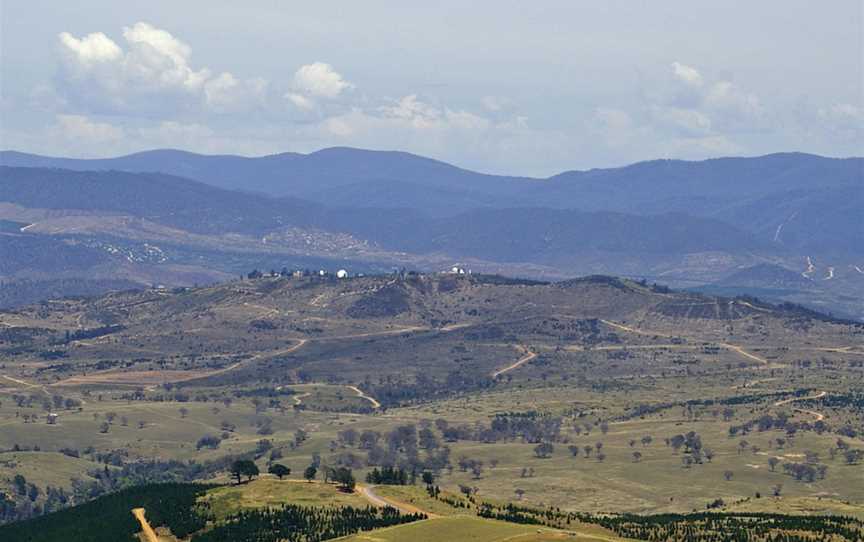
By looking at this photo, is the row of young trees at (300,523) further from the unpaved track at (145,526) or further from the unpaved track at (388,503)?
the unpaved track at (145,526)

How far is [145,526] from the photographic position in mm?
180125

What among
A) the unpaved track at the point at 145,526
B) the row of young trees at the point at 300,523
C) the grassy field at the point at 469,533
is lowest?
the unpaved track at the point at 145,526

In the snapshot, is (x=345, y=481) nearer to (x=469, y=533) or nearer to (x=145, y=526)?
(x=145, y=526)

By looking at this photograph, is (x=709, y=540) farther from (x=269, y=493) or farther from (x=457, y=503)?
A: (x=269, y=493)

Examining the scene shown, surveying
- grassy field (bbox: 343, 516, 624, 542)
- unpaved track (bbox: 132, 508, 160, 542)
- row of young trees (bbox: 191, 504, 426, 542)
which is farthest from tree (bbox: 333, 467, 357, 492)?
grassy field (bbox: 343, 516, 624, 542)

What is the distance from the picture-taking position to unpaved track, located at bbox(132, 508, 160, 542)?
569ft

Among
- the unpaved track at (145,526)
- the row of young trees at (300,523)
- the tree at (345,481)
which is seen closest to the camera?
the row of young trees at (300,523)

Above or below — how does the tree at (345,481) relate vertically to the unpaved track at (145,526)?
above

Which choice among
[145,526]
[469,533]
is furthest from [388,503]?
[145,526]

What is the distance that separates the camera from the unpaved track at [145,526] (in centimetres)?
17350

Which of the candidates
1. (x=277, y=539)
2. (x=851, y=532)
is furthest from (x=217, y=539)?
(x=851, y=532)

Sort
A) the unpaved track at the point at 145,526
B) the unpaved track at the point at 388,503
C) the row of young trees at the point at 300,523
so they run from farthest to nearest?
the unpaved track at the point at 388,503 → the unpaved track at the point at 145,526 → the row of young trees at the point at 300,523

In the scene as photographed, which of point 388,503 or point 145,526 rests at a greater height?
point 388,503

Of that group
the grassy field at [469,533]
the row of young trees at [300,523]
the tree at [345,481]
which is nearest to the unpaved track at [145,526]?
the row of young trees at [300,523]
